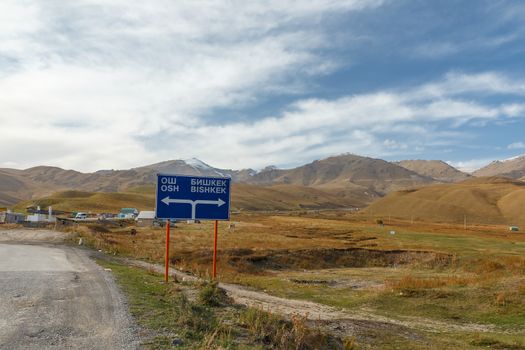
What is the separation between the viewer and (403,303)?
66.4 feet

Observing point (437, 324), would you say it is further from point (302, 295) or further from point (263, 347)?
point (263, 347)

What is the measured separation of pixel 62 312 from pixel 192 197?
716 centimetres

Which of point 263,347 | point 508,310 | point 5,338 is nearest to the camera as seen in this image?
point 5,338

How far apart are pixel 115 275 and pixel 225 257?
2026 cm

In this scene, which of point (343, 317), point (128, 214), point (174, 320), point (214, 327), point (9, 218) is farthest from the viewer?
point (128, 214)

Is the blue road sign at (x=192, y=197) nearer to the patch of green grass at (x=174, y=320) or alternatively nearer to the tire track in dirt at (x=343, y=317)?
the patch of green grass at (x=174, y=320)

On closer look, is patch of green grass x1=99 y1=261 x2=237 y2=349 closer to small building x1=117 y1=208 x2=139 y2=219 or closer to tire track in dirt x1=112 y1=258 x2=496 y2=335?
tire track in dirt x1=112 y1=258 x2=496 y2=335

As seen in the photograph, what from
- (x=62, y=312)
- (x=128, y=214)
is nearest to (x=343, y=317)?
(x=62, y=312)

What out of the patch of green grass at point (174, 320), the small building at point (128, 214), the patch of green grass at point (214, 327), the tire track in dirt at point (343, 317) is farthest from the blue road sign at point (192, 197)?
the small building at point (128, 214)

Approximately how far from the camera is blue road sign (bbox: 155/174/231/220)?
55.9 ft

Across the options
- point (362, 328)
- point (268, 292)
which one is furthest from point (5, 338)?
point (268, 292)

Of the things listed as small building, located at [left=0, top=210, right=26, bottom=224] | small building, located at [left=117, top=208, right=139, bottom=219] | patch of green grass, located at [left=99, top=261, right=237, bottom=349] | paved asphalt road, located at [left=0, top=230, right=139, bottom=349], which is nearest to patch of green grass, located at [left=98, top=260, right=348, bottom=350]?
patch of green grass, located at [left=99, top=261, right=237, bottom=349]

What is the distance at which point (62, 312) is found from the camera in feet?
37.0

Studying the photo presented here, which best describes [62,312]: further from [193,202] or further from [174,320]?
[193,202]
